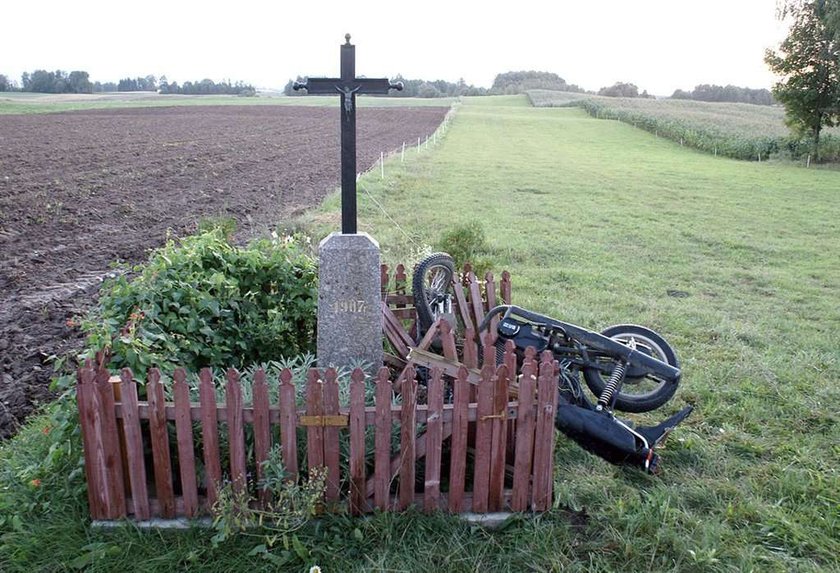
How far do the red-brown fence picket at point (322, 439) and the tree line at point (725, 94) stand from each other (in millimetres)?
116432

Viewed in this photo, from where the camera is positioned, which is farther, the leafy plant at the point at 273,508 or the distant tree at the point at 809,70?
the distant tree at the point at 809,70

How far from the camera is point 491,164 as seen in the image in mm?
26812

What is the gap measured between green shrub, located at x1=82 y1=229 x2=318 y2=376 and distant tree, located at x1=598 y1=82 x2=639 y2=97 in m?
111

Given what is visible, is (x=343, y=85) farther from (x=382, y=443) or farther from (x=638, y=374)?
(x=638, y=374)

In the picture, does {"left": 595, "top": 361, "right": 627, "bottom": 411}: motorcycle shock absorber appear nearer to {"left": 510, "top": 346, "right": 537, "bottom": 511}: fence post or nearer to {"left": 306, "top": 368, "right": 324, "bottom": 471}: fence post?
{"left": 510, "top": 346, "right": 537, "bottom": 511}: fence post

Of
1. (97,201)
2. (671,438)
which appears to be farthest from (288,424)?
(97,201)

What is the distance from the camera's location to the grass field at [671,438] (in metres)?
3.44

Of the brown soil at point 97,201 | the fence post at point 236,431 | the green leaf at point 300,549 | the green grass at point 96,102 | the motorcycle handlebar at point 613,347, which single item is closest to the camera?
the green leaf at point 300,549

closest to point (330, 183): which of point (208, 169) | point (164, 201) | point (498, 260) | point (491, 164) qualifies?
point (208, 169)

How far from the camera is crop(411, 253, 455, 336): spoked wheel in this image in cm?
576

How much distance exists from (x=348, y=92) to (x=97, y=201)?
1221 cm

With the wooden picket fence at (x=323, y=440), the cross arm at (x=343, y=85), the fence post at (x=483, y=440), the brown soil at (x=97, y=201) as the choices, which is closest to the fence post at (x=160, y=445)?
the wooden picket fence at (x=323, y=440)

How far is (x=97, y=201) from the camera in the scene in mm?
14906

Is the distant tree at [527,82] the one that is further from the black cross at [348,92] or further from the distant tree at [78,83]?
the black cross at [348,92]
